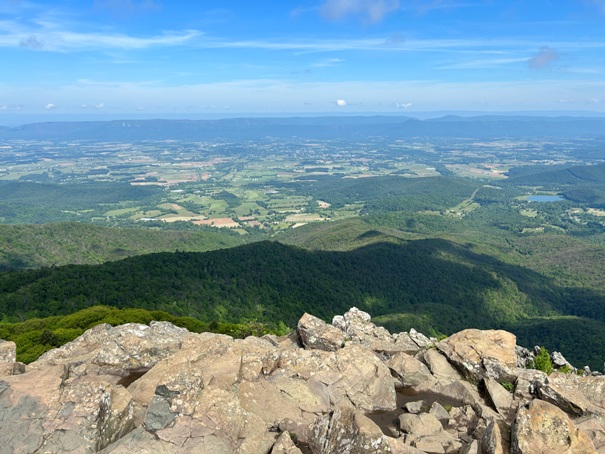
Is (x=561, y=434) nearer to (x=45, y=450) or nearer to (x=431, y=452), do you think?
(x=431, y=452)

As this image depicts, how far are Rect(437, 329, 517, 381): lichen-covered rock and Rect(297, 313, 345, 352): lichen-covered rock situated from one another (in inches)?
377

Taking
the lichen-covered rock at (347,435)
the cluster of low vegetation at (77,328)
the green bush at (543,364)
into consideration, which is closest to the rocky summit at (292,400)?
the lichen-covered rock at (347,435)

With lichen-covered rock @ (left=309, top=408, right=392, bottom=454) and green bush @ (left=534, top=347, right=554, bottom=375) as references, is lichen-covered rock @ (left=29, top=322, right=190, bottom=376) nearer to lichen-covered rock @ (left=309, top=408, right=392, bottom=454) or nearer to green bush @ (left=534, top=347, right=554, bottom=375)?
lichen-covered rock @ (left=309, top=408, right=392, bottom=454)

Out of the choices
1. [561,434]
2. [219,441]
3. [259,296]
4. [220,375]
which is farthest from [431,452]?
[259,296]

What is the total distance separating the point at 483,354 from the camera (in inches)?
1449

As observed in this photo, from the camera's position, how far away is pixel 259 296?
135m

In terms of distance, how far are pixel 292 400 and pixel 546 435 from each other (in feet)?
49.3

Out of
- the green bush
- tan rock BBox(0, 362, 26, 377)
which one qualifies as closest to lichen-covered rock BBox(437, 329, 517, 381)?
the green bush

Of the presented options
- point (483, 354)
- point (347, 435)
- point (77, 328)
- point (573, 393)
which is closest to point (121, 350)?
point (347, 435)

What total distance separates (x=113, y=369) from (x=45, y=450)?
41.9ft

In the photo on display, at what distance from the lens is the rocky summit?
22734 mm

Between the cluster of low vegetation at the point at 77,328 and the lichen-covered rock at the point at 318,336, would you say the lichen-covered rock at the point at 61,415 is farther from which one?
the cluster of low vegetation at the point at 77,328

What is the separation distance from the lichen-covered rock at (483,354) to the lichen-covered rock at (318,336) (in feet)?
31.4

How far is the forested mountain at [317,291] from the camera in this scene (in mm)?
108062
